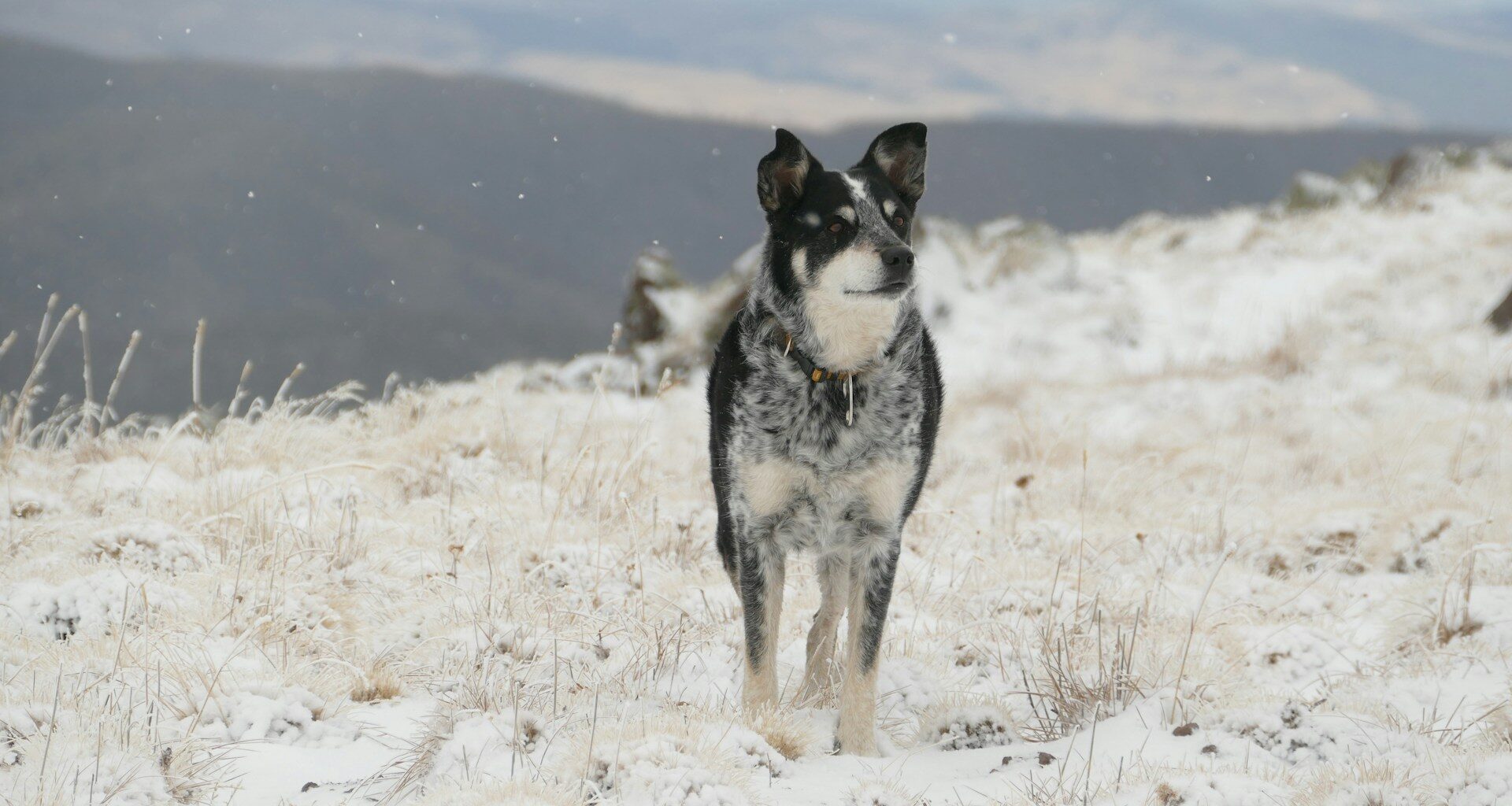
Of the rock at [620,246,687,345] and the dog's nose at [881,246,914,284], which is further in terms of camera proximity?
the rock at [620,246,687,345]

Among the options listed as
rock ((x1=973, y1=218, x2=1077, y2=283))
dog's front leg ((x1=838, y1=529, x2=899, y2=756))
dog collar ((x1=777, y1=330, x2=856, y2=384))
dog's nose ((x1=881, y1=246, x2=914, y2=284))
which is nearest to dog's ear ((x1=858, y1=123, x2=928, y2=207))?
dog's nose ((x1=881, y1=246, x2=914, y2=284))

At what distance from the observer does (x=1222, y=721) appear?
12.0 ft

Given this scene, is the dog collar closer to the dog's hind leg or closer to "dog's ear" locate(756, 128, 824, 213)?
"dog's ear" locate(756, 128, 824, 213)

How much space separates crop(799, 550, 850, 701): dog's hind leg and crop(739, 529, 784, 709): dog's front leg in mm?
290

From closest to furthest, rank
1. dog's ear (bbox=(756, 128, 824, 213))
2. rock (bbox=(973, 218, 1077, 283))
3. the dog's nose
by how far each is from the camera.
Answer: the dog's nose < dog's ear (bbox=(756, 128, 824, 213)) < rock (bbox=(973, 218, 1077, 283))

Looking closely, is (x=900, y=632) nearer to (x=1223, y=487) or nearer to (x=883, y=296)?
(x=883, y=296)

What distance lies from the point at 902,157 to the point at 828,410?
1.21 m

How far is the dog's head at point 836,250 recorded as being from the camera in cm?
363

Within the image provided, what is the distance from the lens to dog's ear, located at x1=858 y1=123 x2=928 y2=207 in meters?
4.12

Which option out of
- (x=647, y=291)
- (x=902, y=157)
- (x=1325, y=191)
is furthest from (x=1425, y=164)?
(x=902, y=157)

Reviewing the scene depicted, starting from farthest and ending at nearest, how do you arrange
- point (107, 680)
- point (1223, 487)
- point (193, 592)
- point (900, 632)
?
point (1223, 487) → point (900, 632) → point (193, 592) → point (107, 680)

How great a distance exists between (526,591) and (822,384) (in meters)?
1.80

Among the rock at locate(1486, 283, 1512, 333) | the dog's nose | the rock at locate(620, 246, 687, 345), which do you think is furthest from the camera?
the rock at locate(620, 246, 687, 345)

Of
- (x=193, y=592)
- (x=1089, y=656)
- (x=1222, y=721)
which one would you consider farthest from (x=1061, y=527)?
(x=193, y=592)
